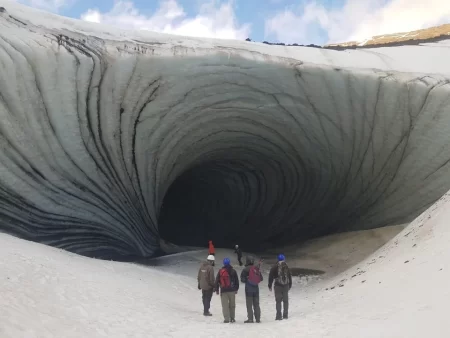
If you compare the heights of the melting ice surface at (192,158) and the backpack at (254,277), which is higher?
the melting ice surface at (192,158)

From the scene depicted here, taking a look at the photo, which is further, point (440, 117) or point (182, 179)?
point (182, 179)

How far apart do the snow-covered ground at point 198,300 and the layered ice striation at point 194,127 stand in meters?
1.90

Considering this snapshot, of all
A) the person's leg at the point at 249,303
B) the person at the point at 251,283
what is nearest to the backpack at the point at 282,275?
the person at the point at 251,283

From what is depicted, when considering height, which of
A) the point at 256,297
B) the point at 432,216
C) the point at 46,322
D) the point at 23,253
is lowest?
the point at 46,322

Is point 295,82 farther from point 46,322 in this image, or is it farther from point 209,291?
point 46,322

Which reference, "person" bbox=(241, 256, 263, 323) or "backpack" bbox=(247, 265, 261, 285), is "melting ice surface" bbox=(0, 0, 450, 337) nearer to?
"person" bbox=(241, 256, 263, 323)

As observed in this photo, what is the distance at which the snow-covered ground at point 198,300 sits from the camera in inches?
172

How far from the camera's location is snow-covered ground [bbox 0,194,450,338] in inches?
172

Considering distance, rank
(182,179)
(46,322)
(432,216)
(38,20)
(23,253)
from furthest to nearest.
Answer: (182,179), (38,20), (432,216), (23,253), (46,322)

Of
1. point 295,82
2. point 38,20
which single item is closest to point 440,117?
point 295,82

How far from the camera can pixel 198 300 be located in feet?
25.2

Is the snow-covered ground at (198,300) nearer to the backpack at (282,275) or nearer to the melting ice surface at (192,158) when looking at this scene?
the melting ice surface at (192,158)

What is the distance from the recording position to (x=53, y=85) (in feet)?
30.0

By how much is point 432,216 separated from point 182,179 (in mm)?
9133
